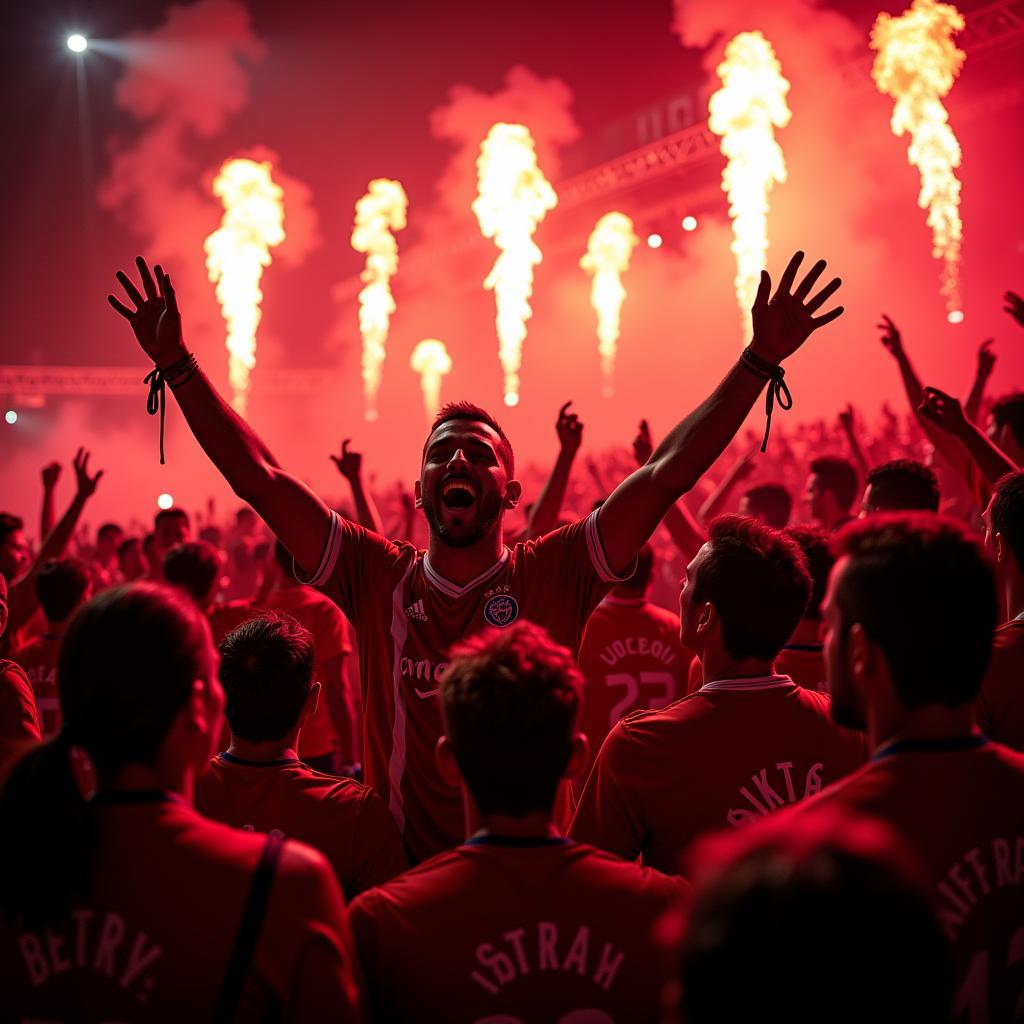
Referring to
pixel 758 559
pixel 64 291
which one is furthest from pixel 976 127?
pixel 64 291

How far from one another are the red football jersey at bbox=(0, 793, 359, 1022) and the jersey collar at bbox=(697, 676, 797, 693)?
4.47 ft

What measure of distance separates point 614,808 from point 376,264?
26127 millimetres

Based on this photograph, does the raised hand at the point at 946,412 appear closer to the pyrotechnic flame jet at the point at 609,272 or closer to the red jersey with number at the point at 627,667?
the red jersey with number at the point at 627,667

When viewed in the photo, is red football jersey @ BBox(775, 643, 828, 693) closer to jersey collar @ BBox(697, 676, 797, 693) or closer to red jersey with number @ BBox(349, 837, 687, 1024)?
jersey collar @ BBox(697, 676, 797, 693)

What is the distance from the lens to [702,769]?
107 inches

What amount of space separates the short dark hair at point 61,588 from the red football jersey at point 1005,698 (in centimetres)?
406

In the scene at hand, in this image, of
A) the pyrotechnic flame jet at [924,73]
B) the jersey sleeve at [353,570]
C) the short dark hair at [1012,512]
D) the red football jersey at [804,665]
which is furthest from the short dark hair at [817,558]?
the pyrotechnic flame jet at [924,73]

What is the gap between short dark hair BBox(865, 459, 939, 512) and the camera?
4383 millimetres

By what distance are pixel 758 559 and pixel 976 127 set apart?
55.8ft

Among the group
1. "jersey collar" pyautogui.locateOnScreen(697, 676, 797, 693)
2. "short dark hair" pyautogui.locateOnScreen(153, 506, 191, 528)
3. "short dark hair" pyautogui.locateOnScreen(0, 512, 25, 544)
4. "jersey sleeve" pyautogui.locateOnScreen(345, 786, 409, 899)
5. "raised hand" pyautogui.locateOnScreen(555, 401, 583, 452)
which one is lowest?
"jersey sleeve" pyautogui.locateOnScreen(345, 786, 409, 899)

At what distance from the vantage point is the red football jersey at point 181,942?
1.73 m

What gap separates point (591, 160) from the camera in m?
23.5

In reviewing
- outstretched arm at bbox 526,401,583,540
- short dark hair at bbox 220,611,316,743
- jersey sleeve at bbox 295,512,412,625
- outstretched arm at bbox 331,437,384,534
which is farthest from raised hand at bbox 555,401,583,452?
short dark hair at bbox 220,611,316,743

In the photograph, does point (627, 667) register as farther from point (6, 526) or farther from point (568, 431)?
point (6, 526)
